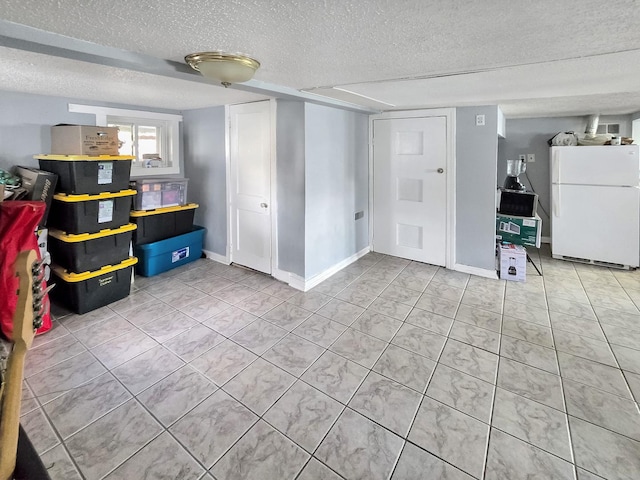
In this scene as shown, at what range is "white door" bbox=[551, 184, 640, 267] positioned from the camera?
3.72 meters

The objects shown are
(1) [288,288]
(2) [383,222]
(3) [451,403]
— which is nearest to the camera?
(3) [451,403]

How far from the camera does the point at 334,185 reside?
3662mm

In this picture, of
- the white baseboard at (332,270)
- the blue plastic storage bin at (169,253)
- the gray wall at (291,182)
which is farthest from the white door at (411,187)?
the blue plastic storage bin at (169,253)

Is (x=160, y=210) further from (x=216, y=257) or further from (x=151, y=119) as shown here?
(x=151, y=119)

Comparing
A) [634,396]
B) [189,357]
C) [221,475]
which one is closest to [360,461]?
[221,475]

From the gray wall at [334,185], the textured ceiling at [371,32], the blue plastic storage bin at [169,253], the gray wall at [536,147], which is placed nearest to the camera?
the textured ceiling at [371,32]

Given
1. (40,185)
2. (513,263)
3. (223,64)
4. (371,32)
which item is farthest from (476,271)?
(40,185)

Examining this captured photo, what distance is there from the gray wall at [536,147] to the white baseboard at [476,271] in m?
1.96

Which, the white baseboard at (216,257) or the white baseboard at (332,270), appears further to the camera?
the white baseboard at (216,257)

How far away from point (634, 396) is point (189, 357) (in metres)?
2.66

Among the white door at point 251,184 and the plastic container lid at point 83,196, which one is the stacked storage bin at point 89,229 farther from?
A: the white door at point 251,184

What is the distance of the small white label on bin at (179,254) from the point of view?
151 inches

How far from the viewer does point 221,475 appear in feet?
4.60

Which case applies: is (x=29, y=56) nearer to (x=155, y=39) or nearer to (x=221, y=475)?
→ (x=155, y=39)
